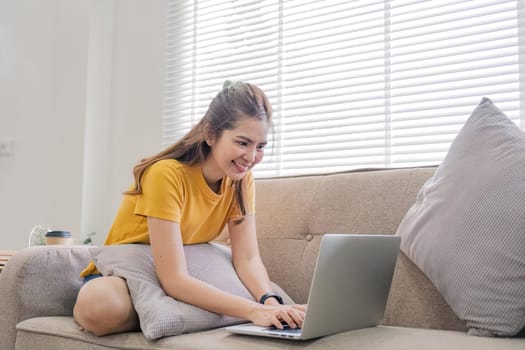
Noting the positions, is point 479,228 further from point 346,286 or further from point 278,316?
point 278,316

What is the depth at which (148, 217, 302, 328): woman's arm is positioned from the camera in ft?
4.33

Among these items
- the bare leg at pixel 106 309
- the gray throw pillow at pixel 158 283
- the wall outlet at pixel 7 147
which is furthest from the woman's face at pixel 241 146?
the wall outlet at pixel 7 147

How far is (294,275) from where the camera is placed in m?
1.70

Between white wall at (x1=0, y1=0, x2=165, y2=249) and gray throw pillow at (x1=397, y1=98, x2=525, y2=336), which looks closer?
gray throw pillow at (x1=397, y1=98, x2=525, y2=336)

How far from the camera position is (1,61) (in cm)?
337

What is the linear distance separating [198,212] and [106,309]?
0.37 metres

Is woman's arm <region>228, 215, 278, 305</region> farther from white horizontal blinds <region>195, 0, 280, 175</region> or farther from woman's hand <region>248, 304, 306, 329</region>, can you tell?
white horizontal blinds <region>195, 0, 280, 175</region>

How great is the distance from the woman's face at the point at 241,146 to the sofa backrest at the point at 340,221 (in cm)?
28

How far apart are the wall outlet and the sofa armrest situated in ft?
5.98

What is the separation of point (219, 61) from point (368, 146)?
0.91 metres

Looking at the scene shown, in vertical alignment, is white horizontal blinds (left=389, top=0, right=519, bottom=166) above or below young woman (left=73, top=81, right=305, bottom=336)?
above

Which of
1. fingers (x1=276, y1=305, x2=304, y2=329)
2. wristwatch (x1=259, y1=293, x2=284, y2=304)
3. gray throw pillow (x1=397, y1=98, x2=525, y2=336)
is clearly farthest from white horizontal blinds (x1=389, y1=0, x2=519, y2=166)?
fingers (x1=276, y1=305, x2=304, y2=329)

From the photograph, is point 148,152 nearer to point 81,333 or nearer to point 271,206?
point 271,206

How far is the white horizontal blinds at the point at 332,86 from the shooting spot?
7.48ft
